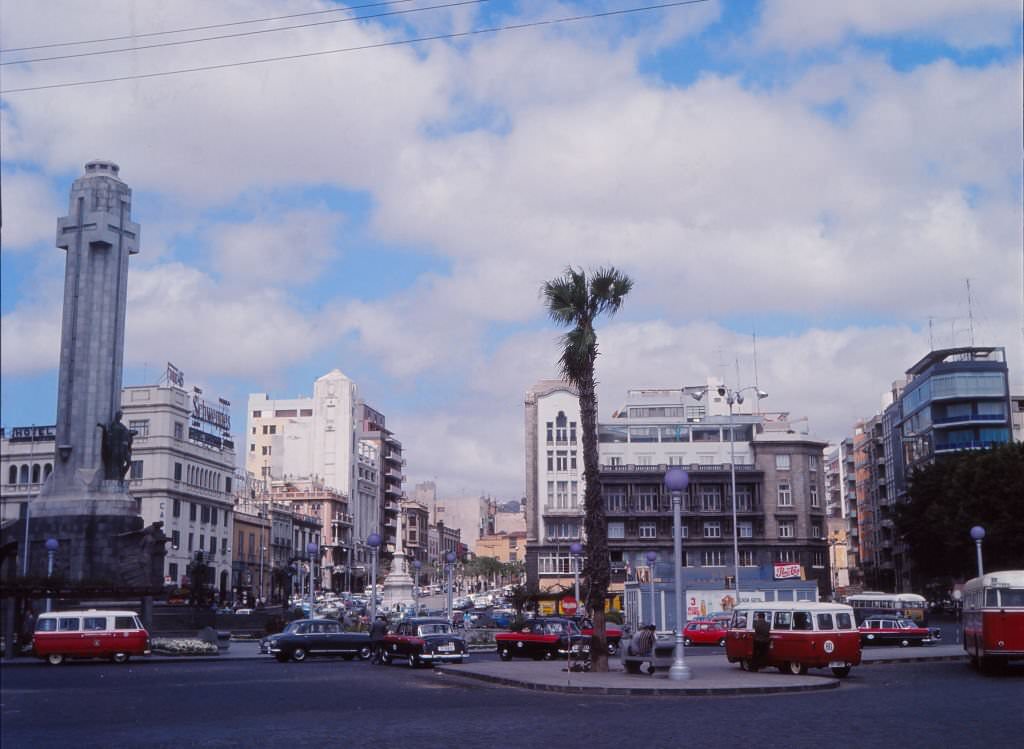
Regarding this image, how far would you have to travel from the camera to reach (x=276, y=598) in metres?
106

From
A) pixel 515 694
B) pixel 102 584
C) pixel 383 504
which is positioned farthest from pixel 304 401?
pixel 515 694

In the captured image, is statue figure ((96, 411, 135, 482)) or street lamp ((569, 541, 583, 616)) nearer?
street lamp ((569, 541, 583, 616))

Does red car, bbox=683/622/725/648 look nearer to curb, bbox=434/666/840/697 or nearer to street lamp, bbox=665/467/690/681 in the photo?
street lamp, bbox=665/467/690/681

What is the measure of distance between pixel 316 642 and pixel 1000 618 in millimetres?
21279

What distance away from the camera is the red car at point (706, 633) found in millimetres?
45219

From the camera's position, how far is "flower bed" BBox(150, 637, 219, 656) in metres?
39.7

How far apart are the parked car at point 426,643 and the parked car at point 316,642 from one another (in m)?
3.63

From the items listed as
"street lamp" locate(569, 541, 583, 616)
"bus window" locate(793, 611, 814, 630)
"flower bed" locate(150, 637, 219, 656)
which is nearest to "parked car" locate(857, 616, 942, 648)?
"street lamp" locate(569, 541, 583, 616)

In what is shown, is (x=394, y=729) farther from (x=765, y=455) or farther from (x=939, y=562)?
(x=765, y=455)

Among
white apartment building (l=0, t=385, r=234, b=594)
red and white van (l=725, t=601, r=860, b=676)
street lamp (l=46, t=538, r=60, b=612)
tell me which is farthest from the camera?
white apartment building (l=0, t=385, r=234, b=594)

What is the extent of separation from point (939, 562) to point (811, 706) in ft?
185

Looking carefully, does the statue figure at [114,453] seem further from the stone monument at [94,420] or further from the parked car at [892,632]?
the parked car at [892,632]

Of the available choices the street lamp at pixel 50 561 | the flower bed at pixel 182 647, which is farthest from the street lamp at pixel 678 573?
the street lamp at pixel 50 561

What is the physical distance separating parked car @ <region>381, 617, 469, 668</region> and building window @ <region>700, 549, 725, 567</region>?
55531 millimetres
